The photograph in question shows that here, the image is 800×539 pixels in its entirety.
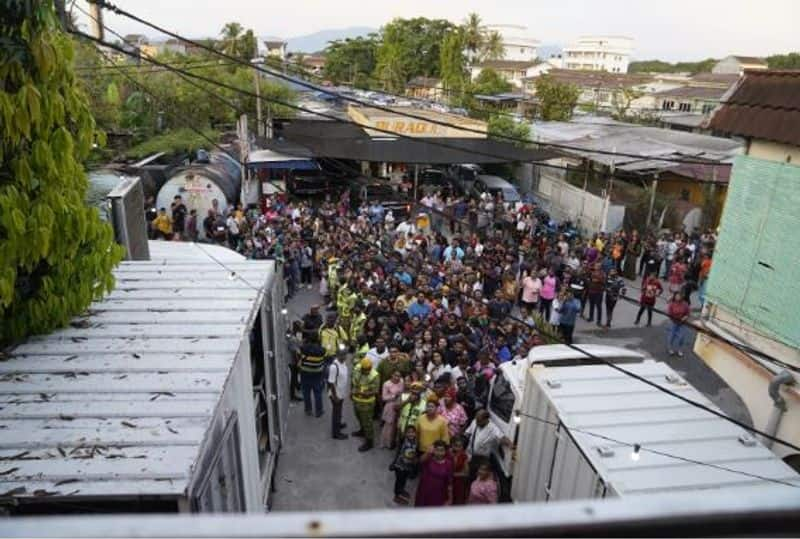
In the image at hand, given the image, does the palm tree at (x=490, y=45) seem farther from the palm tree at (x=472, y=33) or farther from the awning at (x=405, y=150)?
the awning at (x=405, y=150)

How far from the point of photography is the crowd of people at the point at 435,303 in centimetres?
758

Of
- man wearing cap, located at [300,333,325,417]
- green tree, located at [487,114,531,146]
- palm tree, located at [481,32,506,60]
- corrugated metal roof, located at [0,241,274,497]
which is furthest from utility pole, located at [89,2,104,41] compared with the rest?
palm tree, located at [481,32,506,60]

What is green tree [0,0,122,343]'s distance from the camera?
360 centimetres

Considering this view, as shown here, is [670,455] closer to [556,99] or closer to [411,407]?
[411,407]

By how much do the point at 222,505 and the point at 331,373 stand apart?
15.0 feet

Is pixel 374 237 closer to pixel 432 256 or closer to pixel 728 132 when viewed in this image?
pixel 432 256

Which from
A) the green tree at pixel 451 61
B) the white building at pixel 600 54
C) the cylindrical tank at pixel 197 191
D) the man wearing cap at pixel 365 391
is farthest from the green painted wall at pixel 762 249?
the white building at pixel 600 54

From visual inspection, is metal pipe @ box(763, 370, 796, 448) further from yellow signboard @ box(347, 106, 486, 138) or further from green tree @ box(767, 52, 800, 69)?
green tree @ box(767, 52, 800, 69)

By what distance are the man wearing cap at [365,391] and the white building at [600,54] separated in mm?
128302

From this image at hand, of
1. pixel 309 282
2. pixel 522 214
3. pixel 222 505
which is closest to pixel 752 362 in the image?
pixel 222 505

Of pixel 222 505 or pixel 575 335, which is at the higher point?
pixel 222 505

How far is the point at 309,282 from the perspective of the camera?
1558 centimetres

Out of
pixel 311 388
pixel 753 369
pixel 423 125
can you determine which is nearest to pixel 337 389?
pixel 311 388

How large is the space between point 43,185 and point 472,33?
220ft
